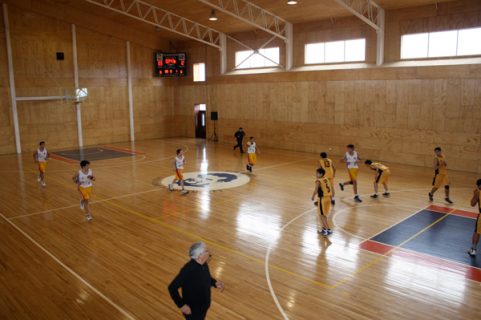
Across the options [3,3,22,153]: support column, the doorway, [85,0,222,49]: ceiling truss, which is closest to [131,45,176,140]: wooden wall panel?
the doorway

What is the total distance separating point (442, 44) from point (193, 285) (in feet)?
57.9

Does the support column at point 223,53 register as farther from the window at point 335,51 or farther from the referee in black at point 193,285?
the referee in black at point 193,285

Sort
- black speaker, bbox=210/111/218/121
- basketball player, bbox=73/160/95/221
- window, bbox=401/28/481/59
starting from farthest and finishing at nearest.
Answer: black speaker, bbox=210/111/218/121 → window, bbox=401/28/481/59 → basketball player, bbox=73/160/95/221

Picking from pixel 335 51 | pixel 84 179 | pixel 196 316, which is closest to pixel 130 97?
pixel 335 51

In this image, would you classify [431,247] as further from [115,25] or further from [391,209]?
[115,25]

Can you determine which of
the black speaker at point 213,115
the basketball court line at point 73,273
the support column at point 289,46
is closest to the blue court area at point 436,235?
the basketball court line at point 73,273

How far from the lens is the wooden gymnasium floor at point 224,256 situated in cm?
626

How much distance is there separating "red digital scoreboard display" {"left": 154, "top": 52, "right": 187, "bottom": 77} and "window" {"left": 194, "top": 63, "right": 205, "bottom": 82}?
1077mm

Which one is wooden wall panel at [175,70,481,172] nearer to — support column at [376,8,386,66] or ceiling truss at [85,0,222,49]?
support column at [376,8,386,66]

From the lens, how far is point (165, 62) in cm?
2828

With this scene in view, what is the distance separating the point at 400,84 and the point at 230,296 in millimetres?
15169

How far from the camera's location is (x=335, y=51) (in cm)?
2127

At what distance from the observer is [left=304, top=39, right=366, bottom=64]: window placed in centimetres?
2031

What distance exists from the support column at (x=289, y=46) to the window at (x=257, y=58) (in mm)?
1007
